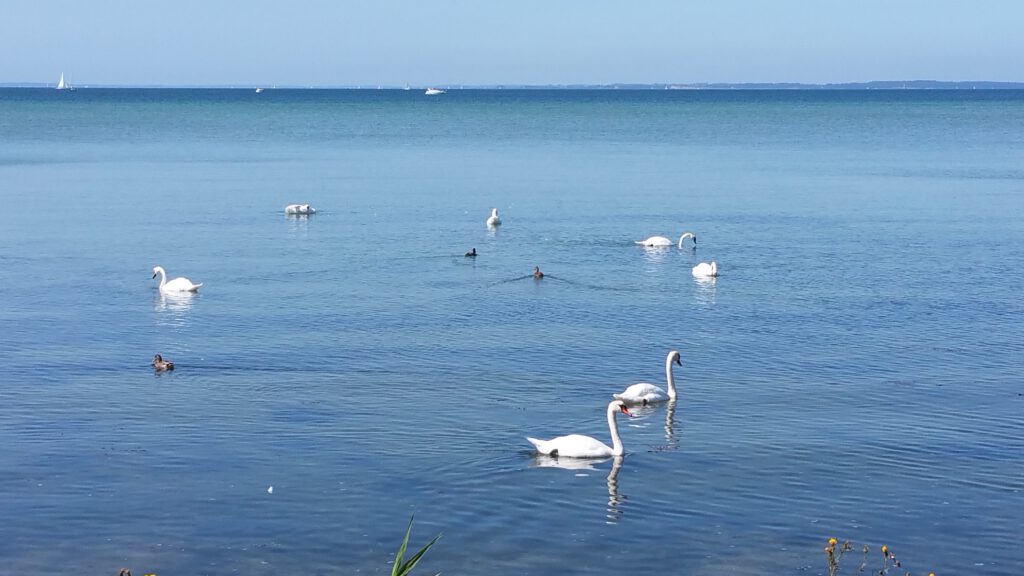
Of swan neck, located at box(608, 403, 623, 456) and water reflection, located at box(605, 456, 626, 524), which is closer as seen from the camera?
water reflection, located at box(605, 456, 626, 524)

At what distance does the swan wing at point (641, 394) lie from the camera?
24.0 meters

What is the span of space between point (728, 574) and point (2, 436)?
1154 centimetres

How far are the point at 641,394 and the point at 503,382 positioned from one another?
9.13 feet

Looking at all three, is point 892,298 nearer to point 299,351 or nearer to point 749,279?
point 749,279

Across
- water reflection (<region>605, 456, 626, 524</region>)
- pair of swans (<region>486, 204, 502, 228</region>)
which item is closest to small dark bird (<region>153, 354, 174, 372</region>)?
water reflection (<region>605, 456, 626, 524</region>)

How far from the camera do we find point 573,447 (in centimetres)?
2069

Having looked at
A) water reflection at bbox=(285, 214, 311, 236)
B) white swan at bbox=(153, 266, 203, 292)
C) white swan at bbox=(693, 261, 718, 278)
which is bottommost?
white swan at bbox=(153, 266, 203, 292)

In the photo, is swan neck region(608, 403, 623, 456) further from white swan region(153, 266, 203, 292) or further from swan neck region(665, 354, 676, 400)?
white swan region(153, 266, 203, 292)

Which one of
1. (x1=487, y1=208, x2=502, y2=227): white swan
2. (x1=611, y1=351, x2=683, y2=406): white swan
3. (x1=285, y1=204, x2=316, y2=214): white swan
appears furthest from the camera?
(x1=285, y1=204, x2=316, y2=214): white swan

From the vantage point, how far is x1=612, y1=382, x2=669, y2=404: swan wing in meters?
24.0

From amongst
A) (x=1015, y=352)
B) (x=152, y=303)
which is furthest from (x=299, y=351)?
(x=1015, y=352)

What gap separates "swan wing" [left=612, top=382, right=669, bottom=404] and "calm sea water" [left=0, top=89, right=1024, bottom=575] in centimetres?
32

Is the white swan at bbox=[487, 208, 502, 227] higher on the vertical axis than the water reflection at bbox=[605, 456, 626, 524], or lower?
higher

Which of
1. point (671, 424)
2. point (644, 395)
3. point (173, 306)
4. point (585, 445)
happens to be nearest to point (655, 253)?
point (173, 306)
